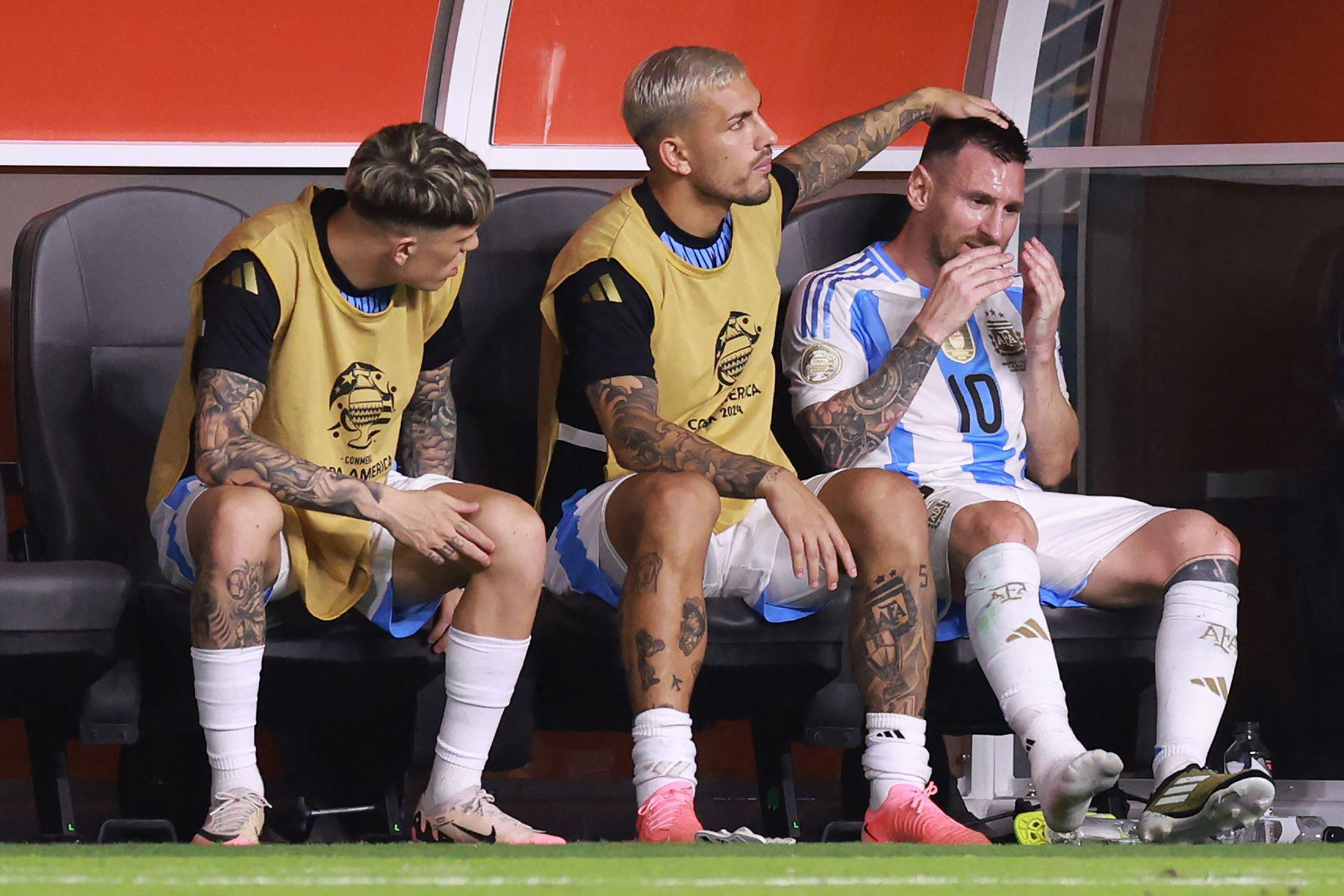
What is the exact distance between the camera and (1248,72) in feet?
11.3

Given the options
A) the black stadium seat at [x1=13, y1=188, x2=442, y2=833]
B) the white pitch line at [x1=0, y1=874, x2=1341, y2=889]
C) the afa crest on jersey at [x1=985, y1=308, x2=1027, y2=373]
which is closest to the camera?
the white pitch line at [x1=0, y1=874, x2=1341, y2=889]

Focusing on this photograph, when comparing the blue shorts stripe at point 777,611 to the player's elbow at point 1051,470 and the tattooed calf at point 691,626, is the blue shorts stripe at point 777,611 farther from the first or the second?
the player's elbow at point 1051,470

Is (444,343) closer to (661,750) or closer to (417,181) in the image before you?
(417,181)

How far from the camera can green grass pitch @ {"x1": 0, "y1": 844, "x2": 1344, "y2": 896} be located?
1.05m

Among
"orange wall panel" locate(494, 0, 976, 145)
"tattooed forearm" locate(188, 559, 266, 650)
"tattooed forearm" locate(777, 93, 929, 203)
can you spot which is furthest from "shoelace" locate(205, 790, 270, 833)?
"orange wall panel" locate(494, 0, 976, 145)

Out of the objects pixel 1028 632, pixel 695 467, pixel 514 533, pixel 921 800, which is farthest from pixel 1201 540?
pixel 514 533

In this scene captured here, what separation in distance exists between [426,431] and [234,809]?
0.65m

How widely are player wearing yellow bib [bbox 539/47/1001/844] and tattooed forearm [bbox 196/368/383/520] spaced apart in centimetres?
32

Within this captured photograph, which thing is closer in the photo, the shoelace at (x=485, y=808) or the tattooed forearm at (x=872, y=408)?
the shoelace at (x=485, y=808)

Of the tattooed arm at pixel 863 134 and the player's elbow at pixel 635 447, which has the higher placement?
the tattooed arm at pixel 863 134

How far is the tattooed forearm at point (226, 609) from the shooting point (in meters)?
1.83

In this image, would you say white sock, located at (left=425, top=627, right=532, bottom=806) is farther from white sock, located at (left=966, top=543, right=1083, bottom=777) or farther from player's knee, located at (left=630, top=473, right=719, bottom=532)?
white sock, located at (left=966, top=543, right=1083, bottom=777)

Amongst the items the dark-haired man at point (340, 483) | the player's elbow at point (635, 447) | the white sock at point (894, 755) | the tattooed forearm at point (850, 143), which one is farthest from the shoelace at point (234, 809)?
the tattooed forearm at point (850, 143)

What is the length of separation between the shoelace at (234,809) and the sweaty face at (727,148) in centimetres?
102
